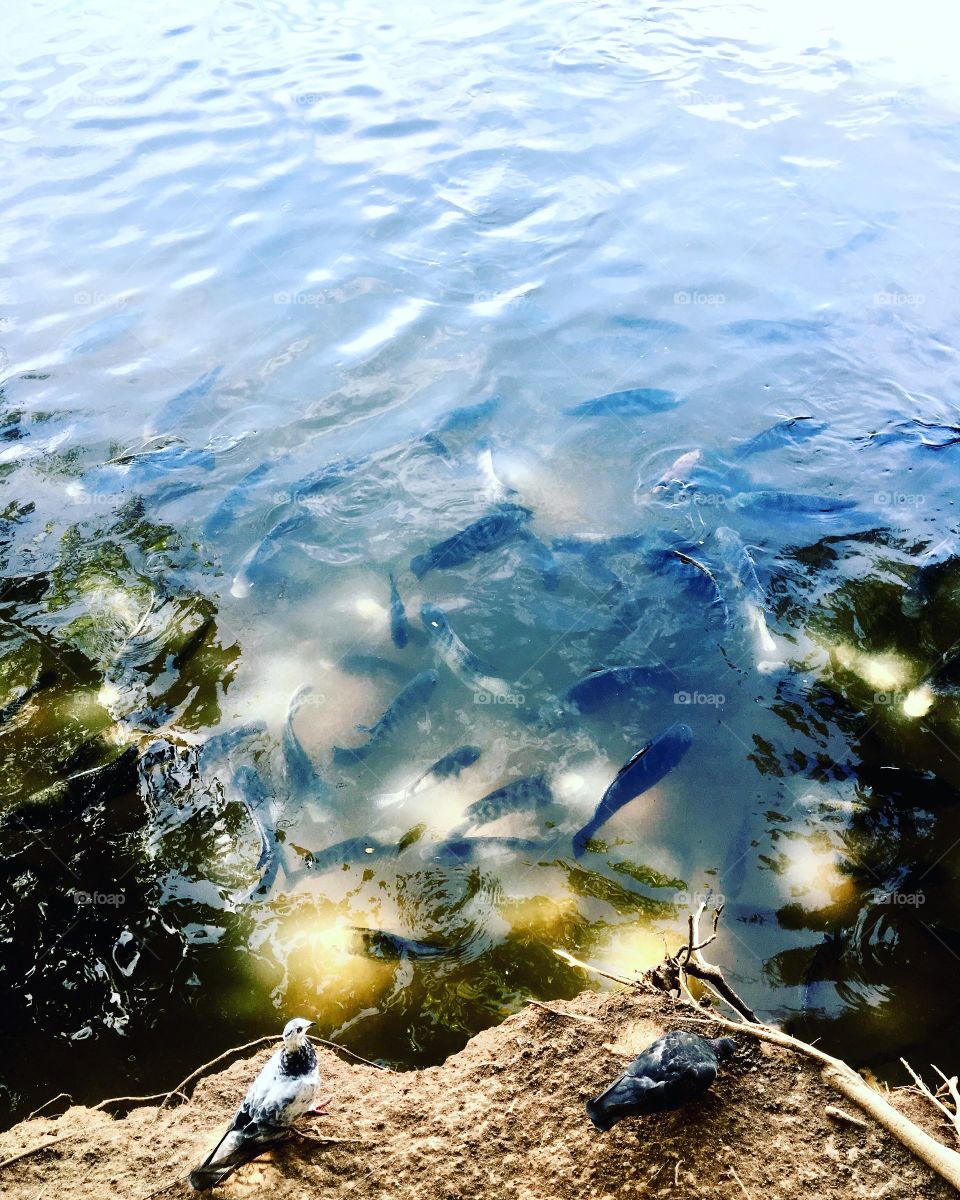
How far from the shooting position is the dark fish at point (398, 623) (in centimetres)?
478

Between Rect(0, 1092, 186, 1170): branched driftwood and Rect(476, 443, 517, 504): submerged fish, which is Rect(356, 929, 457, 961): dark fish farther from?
Rect(476, 443, 517, 504): submerged fish

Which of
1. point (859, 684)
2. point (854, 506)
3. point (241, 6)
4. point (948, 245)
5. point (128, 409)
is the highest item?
point (241, 6)

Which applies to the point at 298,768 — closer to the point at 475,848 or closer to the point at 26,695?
the point at 475,848

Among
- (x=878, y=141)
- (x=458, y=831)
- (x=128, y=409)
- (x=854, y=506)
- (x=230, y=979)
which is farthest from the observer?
(x=878, y=141)

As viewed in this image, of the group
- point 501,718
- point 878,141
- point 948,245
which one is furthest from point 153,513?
point 878,141

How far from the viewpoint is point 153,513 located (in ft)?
18.6

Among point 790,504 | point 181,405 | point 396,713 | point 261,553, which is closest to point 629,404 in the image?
point 790,504

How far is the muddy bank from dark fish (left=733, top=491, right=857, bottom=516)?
365 cm

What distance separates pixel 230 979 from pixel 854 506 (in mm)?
4912

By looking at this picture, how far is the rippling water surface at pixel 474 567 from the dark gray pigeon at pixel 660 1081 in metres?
1.07

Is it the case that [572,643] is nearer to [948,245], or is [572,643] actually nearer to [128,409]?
[128,409]

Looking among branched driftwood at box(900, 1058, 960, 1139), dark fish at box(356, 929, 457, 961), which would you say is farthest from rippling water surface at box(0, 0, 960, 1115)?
branched driftwood at box(900, 1058, 960, 1139)

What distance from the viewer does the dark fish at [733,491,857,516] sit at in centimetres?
532

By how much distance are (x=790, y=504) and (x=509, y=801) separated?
3.04 meters
